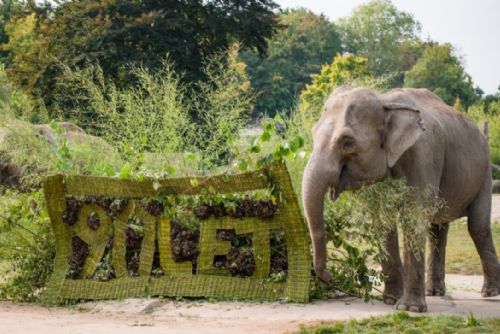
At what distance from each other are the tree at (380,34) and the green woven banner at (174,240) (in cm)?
7090

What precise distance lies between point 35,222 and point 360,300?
357 centimetres

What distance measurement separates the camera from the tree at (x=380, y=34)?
7919 cm

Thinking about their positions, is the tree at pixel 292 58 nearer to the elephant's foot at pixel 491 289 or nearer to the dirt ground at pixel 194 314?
the elephant's foot at pixel 491 289

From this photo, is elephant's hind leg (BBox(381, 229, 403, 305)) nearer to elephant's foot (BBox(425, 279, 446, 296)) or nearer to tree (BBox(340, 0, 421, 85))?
elephant's foot (BBox(425, 279, 446, 296))

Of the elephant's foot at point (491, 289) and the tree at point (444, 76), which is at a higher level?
the tree at point (444, 76)

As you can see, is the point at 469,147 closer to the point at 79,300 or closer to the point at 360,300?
the point at 360,300

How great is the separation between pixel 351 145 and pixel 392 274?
1.53 meters

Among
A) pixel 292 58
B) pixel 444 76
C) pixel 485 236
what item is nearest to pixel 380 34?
pixel 292 58

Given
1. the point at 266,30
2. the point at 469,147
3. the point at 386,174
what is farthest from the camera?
the point at 266,30

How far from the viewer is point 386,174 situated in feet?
22.9

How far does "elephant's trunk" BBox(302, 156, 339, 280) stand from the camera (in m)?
6.42

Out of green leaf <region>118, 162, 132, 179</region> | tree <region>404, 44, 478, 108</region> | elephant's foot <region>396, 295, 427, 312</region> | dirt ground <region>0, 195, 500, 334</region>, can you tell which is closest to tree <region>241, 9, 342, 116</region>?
tree <region>404, 44, 478, 108</region>

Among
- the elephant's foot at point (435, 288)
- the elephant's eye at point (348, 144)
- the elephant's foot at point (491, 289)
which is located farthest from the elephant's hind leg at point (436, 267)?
the elephant's eye at point (348, 144)

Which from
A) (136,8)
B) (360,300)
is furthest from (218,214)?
(136,8)
